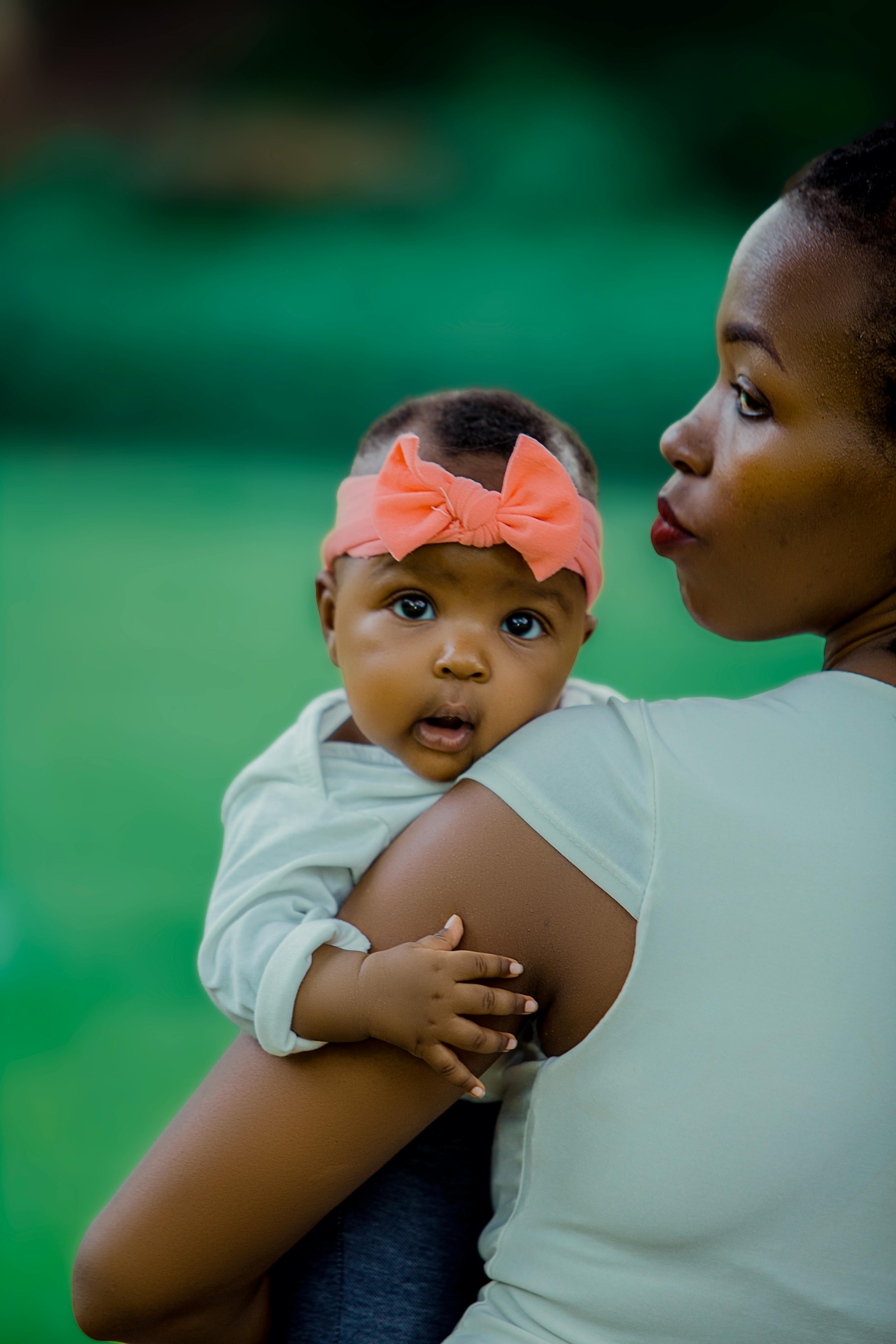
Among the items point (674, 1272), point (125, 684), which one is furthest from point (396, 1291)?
point (125, 684)

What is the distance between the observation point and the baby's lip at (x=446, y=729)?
4.35ft

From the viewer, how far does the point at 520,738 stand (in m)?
1.08

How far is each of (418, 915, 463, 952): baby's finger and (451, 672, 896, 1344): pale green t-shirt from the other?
9cm

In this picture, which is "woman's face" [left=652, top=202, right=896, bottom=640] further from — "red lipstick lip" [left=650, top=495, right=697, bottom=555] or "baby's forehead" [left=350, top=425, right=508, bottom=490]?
"baby's forehead" [left=350, top=425, right=508, bottom=490]

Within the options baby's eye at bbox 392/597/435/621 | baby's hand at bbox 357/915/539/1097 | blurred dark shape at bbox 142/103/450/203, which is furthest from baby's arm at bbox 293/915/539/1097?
blurred dark shape at bbox 142/103/450/203

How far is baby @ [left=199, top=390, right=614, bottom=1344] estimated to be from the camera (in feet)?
3.49

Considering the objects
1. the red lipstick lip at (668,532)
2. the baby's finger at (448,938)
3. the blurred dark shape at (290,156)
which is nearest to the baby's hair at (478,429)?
the red lipstick lip at (668,532)

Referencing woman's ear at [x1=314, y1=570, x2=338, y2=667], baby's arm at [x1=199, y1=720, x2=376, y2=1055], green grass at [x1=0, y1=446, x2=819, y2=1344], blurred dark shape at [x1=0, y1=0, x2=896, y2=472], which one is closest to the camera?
baby's arm at [x1=199, y1=720, x2=376, y2=1055]

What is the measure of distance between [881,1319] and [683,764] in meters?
0.51

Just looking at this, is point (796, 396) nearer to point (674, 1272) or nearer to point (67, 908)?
point (674, 1272)

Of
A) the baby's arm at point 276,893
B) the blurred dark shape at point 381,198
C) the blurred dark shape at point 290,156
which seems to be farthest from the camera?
the blurred dark shape at point 290,156

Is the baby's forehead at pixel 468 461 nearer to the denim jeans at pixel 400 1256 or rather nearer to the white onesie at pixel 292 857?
the white onesie at pixel 292 857

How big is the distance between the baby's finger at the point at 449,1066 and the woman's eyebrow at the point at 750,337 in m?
0.73

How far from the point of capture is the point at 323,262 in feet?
27.7
